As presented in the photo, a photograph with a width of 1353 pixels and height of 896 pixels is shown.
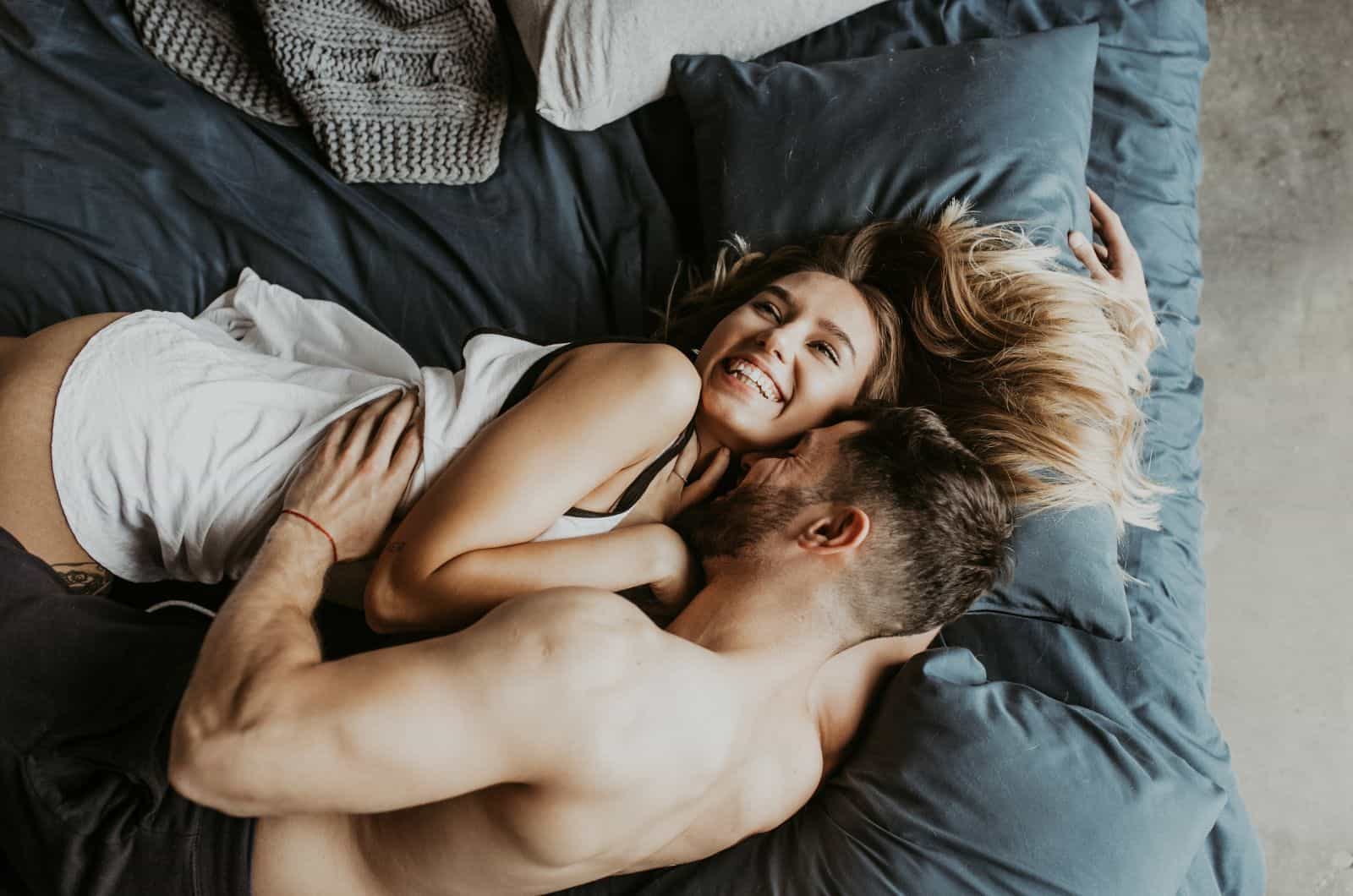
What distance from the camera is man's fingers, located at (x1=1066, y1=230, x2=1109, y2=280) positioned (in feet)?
5.74

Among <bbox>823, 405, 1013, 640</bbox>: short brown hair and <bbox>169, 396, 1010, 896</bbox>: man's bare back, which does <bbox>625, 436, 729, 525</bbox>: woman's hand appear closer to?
<bbox>169, 396, 1010, 896</bbox>: man's bare back

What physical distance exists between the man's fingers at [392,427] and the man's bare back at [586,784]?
432 mm

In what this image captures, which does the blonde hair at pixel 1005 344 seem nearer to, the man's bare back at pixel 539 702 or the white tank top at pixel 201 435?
the man's bare back at pixel 539 702

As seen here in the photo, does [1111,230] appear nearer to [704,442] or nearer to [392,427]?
[704,442]

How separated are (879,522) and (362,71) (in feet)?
4.04

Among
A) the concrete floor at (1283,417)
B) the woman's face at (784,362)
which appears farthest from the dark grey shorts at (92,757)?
the concrete floor at (1283,417)

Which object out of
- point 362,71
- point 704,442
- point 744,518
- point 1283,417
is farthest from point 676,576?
point 1283,417

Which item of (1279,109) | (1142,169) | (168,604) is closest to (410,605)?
(168,604)

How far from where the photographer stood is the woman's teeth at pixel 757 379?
1.50 metres

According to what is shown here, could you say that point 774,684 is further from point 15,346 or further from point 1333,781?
point 1333,781

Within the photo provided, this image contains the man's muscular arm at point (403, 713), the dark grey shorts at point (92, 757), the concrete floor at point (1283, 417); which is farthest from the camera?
the concrete floor at point (1283, 417)

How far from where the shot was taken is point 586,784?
41.9 inches

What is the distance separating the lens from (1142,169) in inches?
76.0

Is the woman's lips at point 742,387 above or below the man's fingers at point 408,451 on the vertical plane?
above
